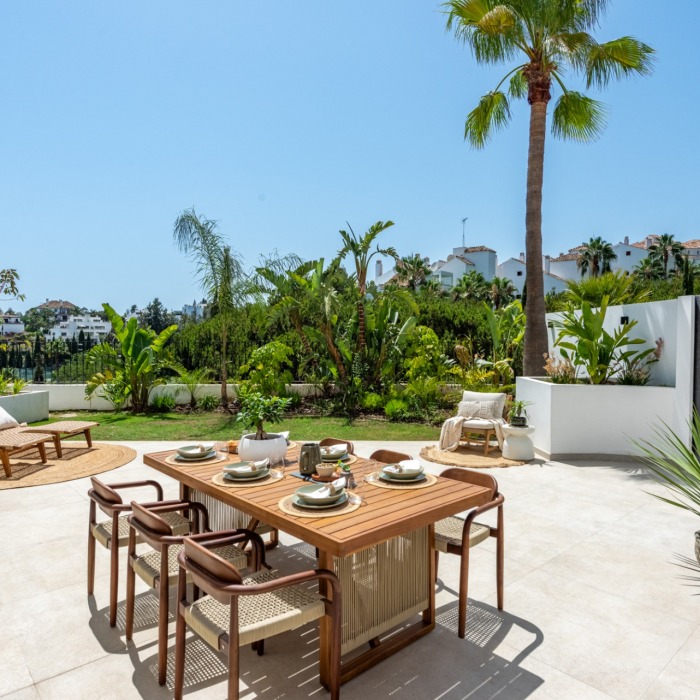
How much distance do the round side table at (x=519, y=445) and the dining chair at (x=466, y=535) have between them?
4184 mm

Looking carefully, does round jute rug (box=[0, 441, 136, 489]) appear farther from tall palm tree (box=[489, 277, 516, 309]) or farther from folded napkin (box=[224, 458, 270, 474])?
tall palm tree (box=[489, 277, 516, 309])

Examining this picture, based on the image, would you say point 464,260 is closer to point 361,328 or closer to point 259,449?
point 361,328

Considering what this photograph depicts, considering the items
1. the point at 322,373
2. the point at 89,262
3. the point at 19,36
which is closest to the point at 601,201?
the point at 322,373

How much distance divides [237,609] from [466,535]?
144 centimetres

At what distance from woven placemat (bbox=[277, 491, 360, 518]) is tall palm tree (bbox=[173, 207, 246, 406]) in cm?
978

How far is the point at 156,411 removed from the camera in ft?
39.4

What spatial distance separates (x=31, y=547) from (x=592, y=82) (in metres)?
11.3

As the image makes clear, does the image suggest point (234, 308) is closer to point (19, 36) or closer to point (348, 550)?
point (19, 36)

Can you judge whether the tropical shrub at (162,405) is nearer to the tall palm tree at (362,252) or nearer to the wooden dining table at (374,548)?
the tall palm tree at (362,252)

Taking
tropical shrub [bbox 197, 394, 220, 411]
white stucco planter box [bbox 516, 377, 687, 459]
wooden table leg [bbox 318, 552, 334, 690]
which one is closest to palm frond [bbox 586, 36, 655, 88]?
white stucco planter box [bbox 516, 377, 687, 459]

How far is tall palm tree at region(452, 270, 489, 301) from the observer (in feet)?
105

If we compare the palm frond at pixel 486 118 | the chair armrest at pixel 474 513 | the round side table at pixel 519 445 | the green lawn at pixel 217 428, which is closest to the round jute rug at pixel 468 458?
the round side table at pixel 519 445

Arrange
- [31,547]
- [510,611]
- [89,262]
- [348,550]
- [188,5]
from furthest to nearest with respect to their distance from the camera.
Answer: [89,262] < [188,5] < [31,547] < [510,611] < [348,550]

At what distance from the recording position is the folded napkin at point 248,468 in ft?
9.61
